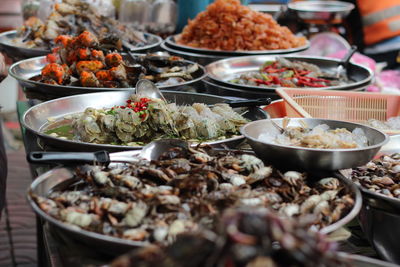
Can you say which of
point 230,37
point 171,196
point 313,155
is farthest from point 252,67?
point 171,196

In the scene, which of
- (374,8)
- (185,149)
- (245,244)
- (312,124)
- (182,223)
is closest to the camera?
(245,244)

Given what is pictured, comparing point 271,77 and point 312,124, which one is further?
point 271,77

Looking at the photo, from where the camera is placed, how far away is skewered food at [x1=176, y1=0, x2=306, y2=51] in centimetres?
333

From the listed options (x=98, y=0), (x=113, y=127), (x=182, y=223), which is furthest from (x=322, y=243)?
(x=98, y=0)

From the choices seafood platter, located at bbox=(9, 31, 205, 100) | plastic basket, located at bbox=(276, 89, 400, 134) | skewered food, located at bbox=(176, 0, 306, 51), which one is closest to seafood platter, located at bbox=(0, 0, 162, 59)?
skewered food, located at bbox=(176, 0, 306, 51)

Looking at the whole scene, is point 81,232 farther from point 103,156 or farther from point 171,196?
point 103,156

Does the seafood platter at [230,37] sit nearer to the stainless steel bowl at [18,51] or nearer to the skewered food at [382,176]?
the stainless steel bowl at [18,51]

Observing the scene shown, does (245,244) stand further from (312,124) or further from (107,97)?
(107,97)

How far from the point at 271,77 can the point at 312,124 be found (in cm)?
117

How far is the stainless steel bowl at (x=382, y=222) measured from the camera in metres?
1.21

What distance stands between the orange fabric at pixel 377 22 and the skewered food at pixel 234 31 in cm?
255

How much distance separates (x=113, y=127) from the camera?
175 centimetres

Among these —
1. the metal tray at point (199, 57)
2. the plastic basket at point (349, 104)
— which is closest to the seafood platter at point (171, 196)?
the plastic basket at point (349, 104)

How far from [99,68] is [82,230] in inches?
60.0
